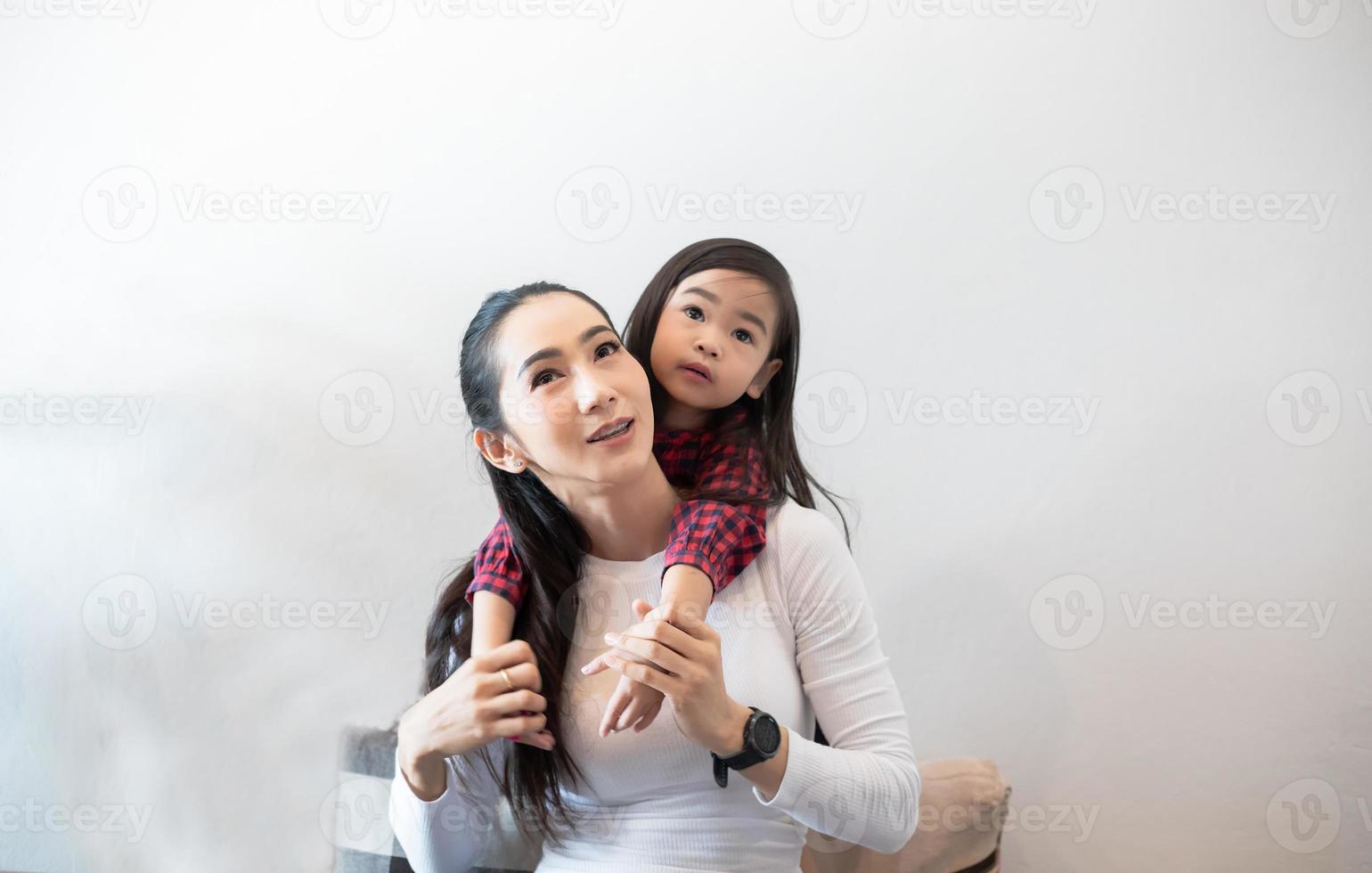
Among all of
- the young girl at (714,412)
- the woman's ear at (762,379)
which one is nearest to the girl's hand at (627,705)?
the young girl at (714,412)

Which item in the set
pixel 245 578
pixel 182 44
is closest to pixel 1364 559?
pixel 245 578

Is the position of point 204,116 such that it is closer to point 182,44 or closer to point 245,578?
point 182,44

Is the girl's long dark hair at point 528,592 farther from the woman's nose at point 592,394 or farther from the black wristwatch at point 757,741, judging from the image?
the black wristwatch at point 757,741

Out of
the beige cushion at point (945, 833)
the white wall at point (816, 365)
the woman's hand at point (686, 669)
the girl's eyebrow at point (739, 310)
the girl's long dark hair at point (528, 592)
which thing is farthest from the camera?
the white wall at point (816, 365)

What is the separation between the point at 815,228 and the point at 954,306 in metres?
0.33

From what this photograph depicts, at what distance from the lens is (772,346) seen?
151 cm

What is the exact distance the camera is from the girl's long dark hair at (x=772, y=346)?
149cm

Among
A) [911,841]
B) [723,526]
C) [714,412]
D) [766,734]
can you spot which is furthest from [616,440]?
[911,841]

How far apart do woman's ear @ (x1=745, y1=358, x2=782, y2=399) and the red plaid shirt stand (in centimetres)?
4

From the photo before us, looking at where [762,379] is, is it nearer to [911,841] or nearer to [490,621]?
[490,621]

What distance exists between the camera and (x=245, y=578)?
7.20ft

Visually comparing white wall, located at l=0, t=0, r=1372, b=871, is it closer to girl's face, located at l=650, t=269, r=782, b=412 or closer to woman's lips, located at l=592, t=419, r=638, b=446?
girl's face, located at l=650, t=269, r=782, b=412

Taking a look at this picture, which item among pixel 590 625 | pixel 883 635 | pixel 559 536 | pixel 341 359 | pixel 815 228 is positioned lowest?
pixel 883 635

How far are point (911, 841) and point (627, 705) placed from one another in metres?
0.76
